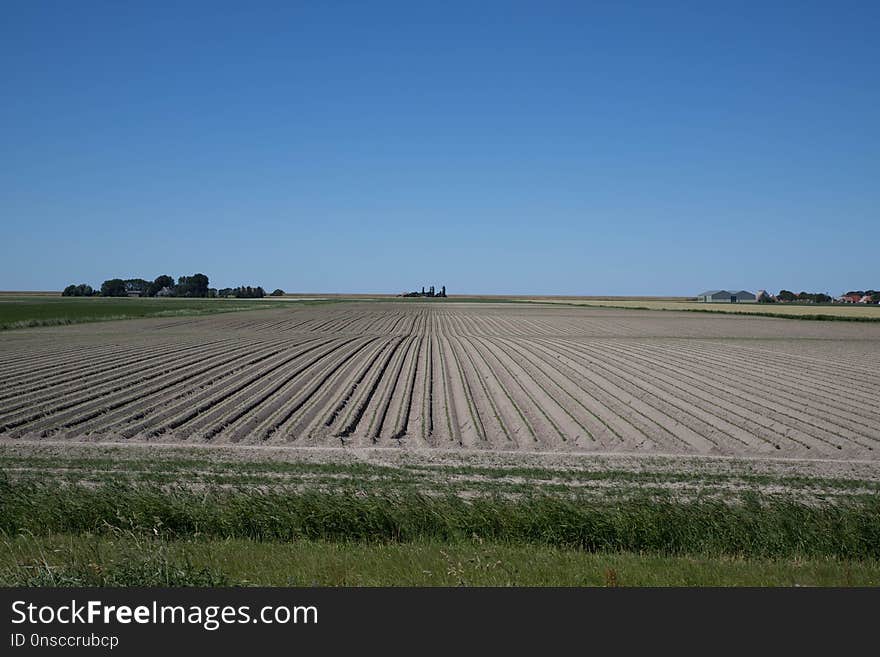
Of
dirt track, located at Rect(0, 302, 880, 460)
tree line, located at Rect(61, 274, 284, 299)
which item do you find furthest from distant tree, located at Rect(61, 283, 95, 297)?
dirt track, located at Rect(0, 302, 880, 460)

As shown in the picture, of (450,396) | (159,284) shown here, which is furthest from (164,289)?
(450,396)

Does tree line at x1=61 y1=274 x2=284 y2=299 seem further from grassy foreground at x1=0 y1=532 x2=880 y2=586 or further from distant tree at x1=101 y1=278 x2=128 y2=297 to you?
grassy foreground at x1=0 y1=532 x2=880 y2=586

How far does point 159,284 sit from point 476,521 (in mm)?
183469

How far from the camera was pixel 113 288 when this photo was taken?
173m

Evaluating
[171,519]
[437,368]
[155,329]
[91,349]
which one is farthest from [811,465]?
[155,329]

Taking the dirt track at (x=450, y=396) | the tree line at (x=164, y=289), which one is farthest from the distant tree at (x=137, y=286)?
the dirt track at (x=450, y=396)

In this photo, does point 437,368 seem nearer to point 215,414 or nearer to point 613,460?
point 215,414

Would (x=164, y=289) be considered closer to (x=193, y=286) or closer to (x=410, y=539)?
(x=193, y=286)

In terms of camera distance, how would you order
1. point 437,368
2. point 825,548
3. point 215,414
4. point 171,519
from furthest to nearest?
point 437,368
point 215,414
point 171,519
point 825,548

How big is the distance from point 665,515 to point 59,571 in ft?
22.1

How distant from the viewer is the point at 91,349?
33.6 metres

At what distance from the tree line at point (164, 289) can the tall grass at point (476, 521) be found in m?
175

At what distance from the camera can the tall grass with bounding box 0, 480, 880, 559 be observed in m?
8.48

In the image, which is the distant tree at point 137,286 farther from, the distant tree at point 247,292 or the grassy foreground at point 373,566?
the grassy foreground at point 373,566
